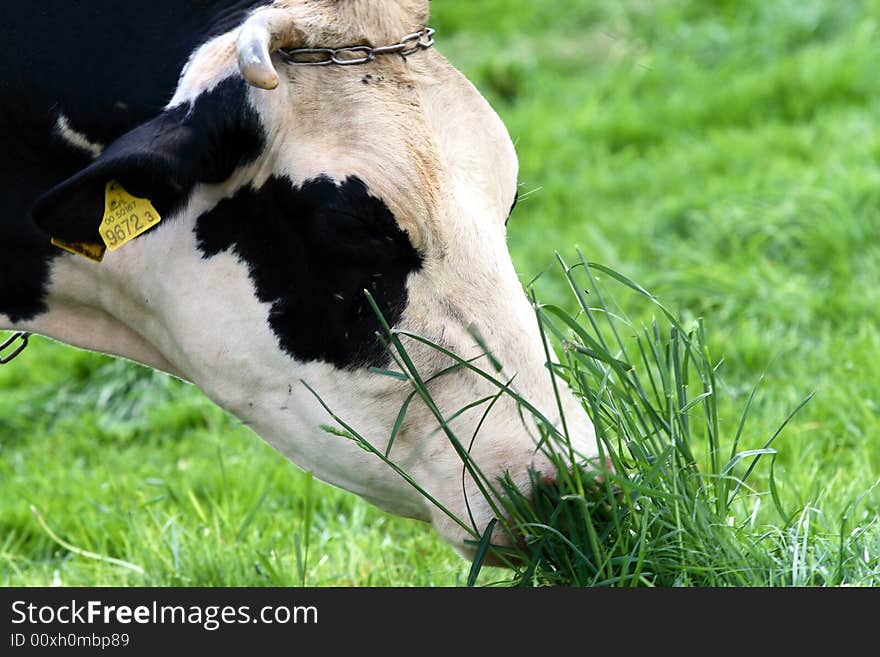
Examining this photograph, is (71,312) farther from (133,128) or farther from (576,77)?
(576,77)

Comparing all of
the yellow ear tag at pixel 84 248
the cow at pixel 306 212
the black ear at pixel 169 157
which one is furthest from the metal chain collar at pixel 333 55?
the yellow ear tag at pixel 84 248

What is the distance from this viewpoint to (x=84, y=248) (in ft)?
9.58

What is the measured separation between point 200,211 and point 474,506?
862mm

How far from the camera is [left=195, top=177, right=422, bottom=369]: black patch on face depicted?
2771mm

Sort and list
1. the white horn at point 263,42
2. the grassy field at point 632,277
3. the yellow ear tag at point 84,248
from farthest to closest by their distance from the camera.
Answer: the grassy field at point 632,277
the yellow ear tag at point 84,248
the white horn at point 263,42

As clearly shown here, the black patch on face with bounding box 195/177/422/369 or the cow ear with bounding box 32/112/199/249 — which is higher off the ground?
the cow ear with bounding box 32/112/199/249

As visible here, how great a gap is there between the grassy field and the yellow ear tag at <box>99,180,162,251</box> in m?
0.78

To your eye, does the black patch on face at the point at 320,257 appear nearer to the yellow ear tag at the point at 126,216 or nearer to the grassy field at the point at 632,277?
the yellow ear tag at the point at 126,216

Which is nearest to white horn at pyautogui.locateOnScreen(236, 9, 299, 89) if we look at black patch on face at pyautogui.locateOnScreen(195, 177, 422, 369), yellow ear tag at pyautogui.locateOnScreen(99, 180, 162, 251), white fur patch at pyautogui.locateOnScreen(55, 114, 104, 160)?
black patch on face at pyautogui.locateOnScreen(195, 177, 422, 369)

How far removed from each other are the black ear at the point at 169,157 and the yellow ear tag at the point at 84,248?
8 cm

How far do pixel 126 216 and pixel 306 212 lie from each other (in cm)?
38

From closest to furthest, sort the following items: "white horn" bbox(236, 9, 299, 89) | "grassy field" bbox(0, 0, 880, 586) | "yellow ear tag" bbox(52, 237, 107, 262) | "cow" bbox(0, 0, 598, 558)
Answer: "white horn" bbox(236, 9, 299, 89) → "cow" bbox(0, 0, 598, 558) → "yellow ear tag" bbox(52, 237, 107, 262) → "grassy field" bbox(0, 0, 880, 586)

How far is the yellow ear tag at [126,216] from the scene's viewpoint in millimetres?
2799

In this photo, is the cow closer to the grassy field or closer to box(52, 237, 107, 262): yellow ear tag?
box(52, 237, 107, 262): yellow ear tag
